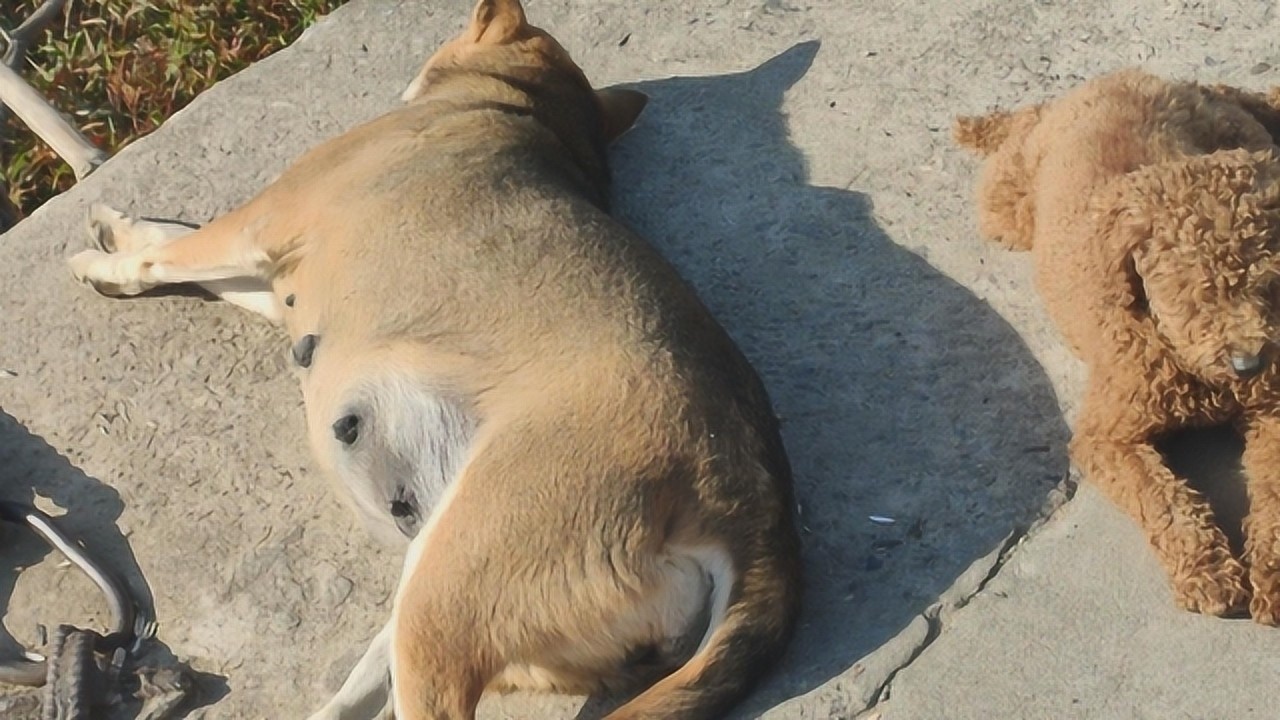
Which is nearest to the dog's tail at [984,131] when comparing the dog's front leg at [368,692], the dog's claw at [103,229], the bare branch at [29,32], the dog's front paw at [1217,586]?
the dog's front paw at [1217,586]

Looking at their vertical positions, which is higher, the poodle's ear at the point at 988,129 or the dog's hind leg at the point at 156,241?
the dog's hind leg at the point at 156,241

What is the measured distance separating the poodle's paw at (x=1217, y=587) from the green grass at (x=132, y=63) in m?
4.27

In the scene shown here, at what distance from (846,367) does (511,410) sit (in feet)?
3.53

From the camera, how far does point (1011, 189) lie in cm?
449

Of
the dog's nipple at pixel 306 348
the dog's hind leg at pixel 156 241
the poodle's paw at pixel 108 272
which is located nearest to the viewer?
the dog's nipple at pixel 306 348

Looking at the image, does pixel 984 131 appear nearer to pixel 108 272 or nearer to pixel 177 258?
pixel 177 258

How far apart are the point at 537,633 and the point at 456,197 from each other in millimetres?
1324

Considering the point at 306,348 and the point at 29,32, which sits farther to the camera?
the point at 29,32

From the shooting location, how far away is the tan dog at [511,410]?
134 inches

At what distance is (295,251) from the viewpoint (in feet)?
14.3

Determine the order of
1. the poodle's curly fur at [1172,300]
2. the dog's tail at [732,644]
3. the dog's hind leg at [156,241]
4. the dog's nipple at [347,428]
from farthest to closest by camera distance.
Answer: the dog's hind leg at [156,241] → the dog's nipple at [347,428] → the poodle's curly fur at [1172,300] → the dog's tail at [732,644]

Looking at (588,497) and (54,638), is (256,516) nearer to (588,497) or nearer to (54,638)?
(54,638)

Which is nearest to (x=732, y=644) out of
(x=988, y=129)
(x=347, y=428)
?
(x=347, y=428)

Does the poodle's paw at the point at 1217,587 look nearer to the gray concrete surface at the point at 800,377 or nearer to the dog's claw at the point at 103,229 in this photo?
the gray concrete surface at the point at 800,377
